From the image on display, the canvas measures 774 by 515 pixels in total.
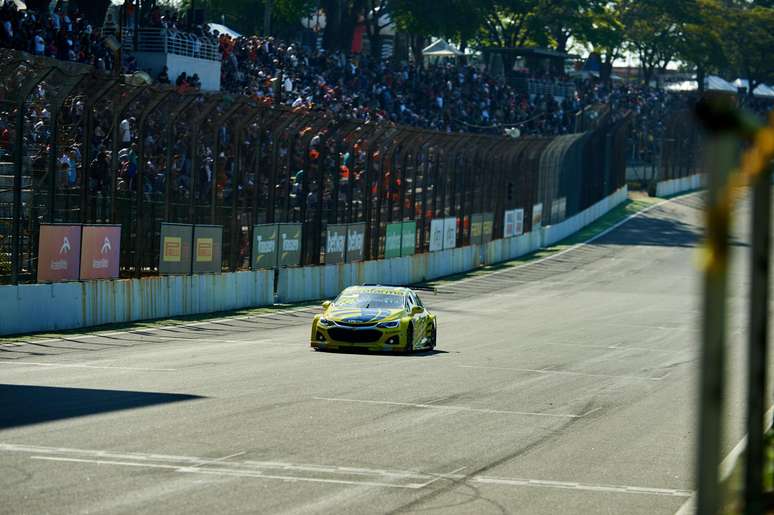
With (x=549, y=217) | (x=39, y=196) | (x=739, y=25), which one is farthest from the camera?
(x=739, y=25)

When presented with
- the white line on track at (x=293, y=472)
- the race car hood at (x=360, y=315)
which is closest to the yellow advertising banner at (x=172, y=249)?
the race car hood at (x=360, y=315)

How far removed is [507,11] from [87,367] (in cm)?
8826

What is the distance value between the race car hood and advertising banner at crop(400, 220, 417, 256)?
65.3 feet

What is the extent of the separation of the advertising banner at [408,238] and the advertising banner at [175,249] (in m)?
15.0

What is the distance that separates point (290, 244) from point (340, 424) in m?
21.1

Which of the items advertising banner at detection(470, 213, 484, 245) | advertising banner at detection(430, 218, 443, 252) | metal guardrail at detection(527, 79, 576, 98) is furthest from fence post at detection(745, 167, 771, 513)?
metal guardrail at detection(527, 79, 576, 98)

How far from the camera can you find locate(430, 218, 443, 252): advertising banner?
Answer: 46409mm

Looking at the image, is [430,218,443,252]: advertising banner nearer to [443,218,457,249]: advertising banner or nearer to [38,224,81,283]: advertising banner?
[443,218,457,249]: advertising banner

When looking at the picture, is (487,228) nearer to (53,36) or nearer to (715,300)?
(53,36)

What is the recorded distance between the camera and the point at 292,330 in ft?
90.7

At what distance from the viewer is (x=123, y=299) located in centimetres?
2627

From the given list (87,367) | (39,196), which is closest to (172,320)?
(39,196)

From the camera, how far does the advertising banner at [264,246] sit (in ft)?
107

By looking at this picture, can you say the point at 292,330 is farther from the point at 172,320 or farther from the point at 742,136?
the point at 742,136
